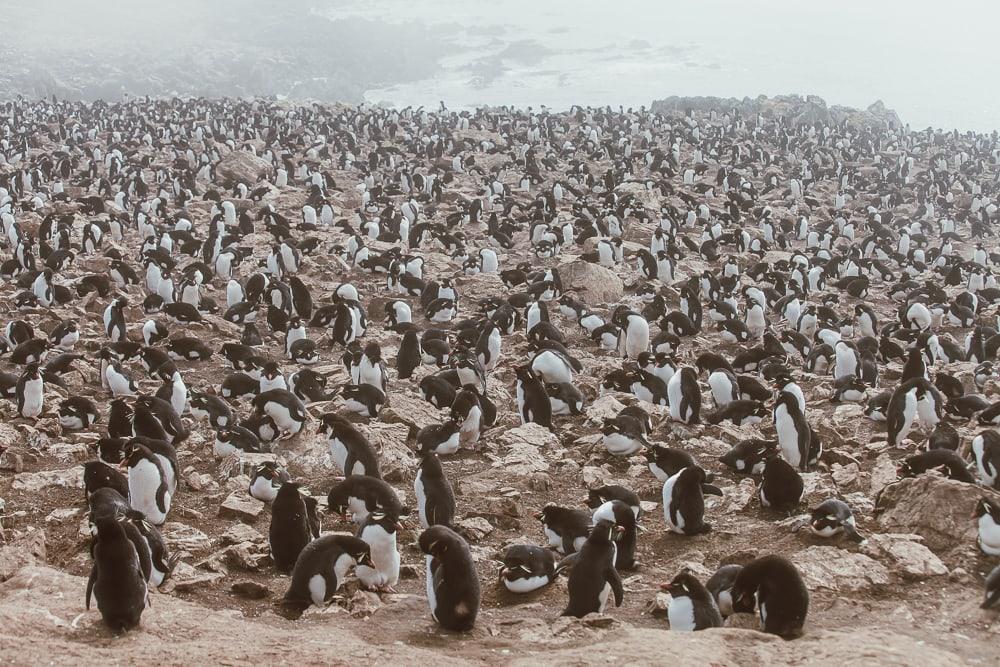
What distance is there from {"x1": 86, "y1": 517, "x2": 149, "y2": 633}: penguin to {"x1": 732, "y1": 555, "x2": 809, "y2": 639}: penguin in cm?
394

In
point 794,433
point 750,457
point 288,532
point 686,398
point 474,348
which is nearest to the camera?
point 288,532

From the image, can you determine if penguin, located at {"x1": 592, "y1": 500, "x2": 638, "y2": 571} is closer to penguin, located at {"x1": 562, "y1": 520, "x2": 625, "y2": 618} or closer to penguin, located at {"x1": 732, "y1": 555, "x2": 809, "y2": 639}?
penguin, located at {"x1": 562, "y1": 520, "x2": 625, "y2": 618}

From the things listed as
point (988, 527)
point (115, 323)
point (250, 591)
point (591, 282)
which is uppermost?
point (591, 282)

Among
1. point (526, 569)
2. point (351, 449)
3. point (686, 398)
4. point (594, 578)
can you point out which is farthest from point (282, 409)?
point (686, 398)

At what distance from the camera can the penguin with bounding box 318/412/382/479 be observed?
27.6ft

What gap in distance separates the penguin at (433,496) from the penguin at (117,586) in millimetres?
2695

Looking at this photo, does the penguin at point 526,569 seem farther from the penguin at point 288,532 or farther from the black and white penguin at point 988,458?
the black and white penguin at point 988,458

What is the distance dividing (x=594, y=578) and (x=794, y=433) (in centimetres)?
407

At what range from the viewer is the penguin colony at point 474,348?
671 cm

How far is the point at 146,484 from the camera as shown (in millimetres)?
7246

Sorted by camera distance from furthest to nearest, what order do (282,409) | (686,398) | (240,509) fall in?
(686,398)
(282,409)
(240,509)

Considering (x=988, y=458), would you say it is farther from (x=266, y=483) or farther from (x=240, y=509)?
(x=240, y=509)

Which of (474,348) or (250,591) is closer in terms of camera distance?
(250,591)

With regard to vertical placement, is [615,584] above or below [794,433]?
below
